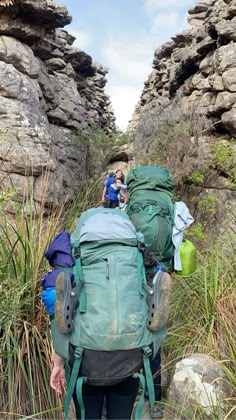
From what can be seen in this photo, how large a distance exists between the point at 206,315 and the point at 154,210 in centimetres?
105

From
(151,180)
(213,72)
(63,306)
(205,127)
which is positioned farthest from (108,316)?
(213,72)

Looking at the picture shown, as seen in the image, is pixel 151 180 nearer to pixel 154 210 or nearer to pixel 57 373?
pixel 154 210

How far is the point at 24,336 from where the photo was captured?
2803mm

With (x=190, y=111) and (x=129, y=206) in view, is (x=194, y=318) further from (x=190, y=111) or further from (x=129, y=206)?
(x=190, y=111)

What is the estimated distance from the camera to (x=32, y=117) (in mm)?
8234

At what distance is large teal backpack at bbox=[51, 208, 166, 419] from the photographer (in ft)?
5.85

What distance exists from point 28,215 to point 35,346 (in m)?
1.15

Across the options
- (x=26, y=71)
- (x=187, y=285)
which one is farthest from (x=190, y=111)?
(x=187, y=285)

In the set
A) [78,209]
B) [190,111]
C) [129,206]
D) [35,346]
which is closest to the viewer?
[35,346]

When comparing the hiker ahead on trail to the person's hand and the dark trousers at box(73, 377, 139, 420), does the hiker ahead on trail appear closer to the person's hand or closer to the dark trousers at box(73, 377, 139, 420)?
the person's hand

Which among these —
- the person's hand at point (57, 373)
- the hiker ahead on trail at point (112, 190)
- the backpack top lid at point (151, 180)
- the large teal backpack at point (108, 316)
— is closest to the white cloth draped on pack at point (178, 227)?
the backpack top lid at point (151, 180)

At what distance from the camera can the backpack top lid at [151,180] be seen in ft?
9.89

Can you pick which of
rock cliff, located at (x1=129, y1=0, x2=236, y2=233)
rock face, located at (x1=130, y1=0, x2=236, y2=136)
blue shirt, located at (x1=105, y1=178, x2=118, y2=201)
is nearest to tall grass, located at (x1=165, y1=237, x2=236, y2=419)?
rock cliff, located at (x1=129, y1=0, x2=236, y2=233)

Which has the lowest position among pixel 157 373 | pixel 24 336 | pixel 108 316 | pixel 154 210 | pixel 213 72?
pixel 157 373
